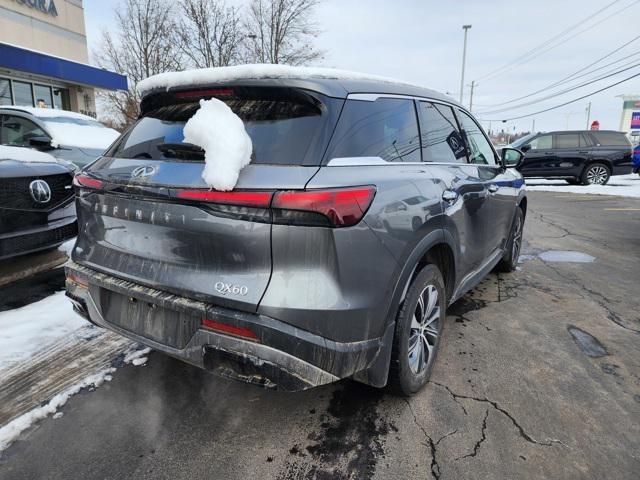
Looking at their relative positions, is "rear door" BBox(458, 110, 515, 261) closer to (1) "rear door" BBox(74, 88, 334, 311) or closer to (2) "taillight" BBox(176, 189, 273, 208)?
(1) "rear door" BBox(74, 88, 334, 311)

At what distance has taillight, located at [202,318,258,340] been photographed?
1839 mm

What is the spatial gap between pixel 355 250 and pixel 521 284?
3.57 m

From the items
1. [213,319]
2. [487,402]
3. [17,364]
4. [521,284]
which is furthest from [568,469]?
[17,364]

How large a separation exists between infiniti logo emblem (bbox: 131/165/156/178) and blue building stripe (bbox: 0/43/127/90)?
1698 cm

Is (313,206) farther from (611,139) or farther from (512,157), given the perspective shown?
(611,139)

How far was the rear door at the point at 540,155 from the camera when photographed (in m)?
14.9

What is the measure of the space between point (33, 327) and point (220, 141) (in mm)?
2543

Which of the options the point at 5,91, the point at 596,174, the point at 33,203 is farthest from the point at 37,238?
the point at 5,91

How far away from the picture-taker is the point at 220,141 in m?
1.91

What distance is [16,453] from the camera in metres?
2.12

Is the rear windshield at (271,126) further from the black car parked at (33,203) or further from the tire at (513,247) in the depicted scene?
the tire at (513,247)

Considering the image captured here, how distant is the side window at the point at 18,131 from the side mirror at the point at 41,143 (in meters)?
0.43

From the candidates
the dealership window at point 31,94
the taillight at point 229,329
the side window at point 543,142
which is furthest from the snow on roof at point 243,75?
the dealership window at point 31,94

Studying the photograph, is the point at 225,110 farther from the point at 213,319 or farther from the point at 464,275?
the point at 464,275
